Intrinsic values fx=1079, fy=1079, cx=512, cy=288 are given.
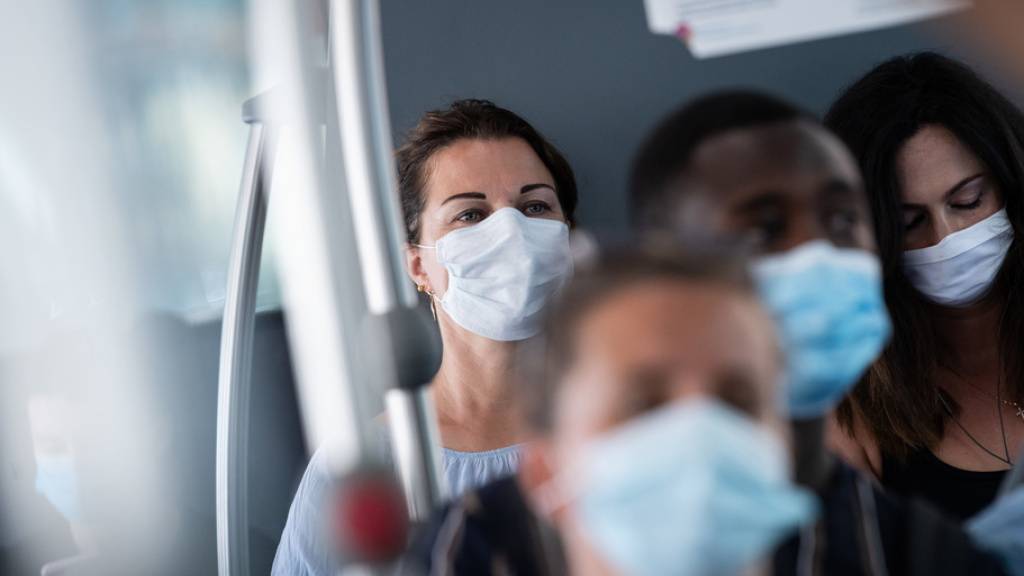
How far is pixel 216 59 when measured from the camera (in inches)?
83.6

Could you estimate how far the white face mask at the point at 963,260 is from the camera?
140 cm

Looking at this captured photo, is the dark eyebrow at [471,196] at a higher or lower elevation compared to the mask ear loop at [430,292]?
higher

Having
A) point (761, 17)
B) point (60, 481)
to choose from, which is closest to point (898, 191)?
point (761, 17)

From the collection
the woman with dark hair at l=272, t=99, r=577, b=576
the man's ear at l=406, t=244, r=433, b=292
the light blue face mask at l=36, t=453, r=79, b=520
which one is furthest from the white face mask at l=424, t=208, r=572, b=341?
the light blue face mask at l=36, t=453, r=79, b=520

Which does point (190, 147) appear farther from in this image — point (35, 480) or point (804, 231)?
point (804, 231)

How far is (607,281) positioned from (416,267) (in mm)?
968

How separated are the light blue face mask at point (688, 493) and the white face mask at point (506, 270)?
826 millimetres

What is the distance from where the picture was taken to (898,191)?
1438 millimetres

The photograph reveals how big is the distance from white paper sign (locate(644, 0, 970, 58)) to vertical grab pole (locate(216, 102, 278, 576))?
778mm

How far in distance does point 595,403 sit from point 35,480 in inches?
73.1

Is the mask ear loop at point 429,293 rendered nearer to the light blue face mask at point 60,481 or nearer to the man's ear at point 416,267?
the man's ear at point 416,267

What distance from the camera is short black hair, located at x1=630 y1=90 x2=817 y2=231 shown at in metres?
0.89

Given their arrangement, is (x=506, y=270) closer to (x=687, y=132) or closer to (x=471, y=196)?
(x=471, y=196)

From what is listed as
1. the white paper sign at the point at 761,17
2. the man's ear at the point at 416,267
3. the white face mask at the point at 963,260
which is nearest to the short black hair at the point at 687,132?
the white paper sign at the point at 761,17
